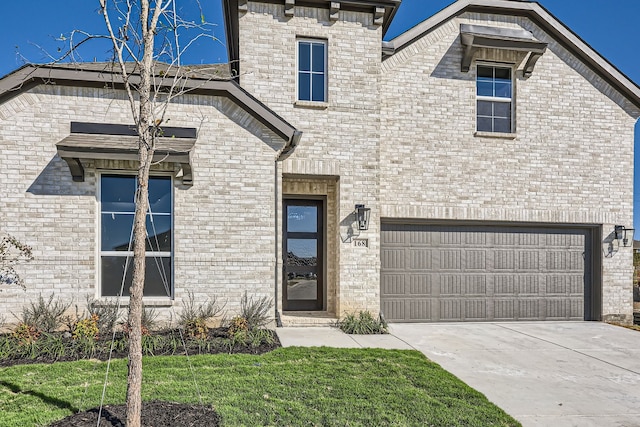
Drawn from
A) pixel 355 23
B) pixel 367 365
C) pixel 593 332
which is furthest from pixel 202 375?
pixel 593 332

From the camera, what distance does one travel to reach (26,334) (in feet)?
20.9

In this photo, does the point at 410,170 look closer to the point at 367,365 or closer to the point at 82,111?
the point at 367,365

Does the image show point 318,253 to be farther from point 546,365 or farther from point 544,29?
point 544,29

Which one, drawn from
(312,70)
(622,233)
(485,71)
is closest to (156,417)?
(312,70)

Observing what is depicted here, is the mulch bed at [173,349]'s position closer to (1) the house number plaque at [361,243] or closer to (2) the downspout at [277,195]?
(2) the downspout at [277,195]

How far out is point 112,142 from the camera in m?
7.02

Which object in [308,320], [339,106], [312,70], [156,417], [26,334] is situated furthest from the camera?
[312,70]

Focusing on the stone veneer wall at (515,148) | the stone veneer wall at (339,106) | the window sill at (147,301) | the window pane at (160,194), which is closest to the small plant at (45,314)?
the window sill at (147,301)

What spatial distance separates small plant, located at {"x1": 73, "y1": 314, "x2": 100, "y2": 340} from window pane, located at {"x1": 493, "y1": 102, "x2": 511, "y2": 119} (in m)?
9.70

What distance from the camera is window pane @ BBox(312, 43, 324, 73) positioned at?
9.29 metres

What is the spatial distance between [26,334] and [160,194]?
3019 millimetres

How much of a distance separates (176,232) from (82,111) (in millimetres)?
2721

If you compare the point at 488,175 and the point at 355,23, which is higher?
the point at 355,23

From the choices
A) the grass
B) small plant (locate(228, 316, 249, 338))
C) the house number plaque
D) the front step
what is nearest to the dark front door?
the front step
